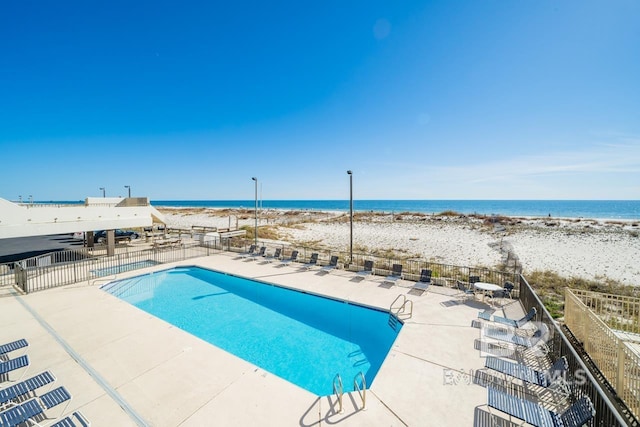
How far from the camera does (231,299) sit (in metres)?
12.1

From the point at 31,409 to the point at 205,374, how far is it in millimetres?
2757

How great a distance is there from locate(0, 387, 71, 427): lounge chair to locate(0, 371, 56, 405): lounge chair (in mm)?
376

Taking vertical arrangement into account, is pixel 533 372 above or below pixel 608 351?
below

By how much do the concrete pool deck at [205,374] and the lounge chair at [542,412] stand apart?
45 cm

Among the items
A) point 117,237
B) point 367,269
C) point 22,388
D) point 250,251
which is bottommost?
point 367,269

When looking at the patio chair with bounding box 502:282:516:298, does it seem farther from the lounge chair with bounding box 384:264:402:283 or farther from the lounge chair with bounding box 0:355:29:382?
the lounge chair with bounding box 0:355:29:382

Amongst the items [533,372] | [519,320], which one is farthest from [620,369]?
[519,320]

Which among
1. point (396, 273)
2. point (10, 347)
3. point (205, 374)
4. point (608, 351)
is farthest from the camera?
point (396, 273)

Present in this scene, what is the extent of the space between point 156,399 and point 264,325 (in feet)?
15.5

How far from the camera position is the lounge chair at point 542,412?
4070 mm

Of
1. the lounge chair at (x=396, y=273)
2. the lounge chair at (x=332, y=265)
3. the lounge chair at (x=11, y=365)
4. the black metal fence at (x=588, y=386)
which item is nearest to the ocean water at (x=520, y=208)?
the lounge chair at (x=332, y=265)

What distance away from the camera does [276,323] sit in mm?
9914

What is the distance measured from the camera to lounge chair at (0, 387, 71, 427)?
13.2 ft

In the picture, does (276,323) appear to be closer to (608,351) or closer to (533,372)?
(533,372)
